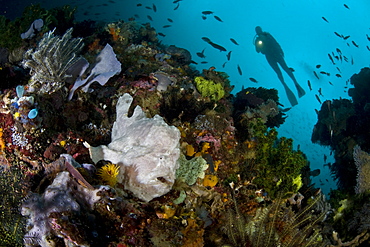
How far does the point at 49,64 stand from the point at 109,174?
287 cm

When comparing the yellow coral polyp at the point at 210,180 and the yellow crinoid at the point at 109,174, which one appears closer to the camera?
the yellow crinoid at the point at 109,174

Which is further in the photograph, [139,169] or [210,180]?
[210,180]

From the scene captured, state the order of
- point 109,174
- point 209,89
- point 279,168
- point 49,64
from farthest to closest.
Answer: point 209,89 → point 279,168 → point 49,64 → point 109,174

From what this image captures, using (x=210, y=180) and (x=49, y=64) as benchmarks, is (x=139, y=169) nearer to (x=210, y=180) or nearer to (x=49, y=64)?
(x=210, y=180)

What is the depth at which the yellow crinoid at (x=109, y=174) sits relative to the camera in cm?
339

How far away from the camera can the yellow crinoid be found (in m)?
3.39

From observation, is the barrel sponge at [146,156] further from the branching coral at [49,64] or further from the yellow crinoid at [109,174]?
the branching coral at [49,64]

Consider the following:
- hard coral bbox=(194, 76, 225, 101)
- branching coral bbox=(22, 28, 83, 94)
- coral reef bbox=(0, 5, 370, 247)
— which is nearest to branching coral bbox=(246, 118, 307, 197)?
coral reef bbox=(0, 5, 370, 247)

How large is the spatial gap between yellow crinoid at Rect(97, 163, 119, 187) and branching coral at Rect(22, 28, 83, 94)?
8.27 feet

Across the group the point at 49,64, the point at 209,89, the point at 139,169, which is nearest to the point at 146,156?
the point at 139,169

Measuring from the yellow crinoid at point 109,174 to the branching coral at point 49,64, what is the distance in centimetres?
252

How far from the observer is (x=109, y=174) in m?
3.43

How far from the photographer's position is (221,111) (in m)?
6.74

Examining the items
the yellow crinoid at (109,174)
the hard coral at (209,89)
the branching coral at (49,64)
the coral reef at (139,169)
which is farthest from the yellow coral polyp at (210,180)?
the branching coral at (49,64)
